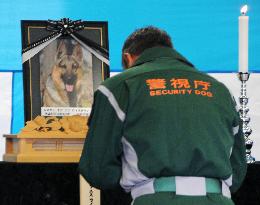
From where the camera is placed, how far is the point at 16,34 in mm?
2789

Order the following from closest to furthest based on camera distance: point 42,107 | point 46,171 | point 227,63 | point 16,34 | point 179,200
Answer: point 179,200
point 46,171
point 42,107
point 16,34
point 227,63

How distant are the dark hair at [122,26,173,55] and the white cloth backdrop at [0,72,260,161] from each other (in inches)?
45.1

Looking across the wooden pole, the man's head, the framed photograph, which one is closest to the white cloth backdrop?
the framed photograph

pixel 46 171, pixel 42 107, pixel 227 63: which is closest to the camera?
pixel 46 171

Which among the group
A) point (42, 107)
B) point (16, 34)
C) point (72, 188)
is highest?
point (16, 34)

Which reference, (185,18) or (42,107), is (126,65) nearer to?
(42,107)

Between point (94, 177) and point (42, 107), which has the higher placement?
point (42, 107)

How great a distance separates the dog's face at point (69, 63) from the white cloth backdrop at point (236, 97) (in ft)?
1.80

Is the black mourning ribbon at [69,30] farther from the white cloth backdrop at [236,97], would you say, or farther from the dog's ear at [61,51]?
the white cloth backdrop at [236,97]

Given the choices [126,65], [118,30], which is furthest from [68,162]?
[118,30]

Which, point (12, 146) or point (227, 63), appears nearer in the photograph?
point (12, 146)

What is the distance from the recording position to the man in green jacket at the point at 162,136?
1.60 m

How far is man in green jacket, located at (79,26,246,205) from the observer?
1.60 m

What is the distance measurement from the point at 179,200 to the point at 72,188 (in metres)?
0.59
